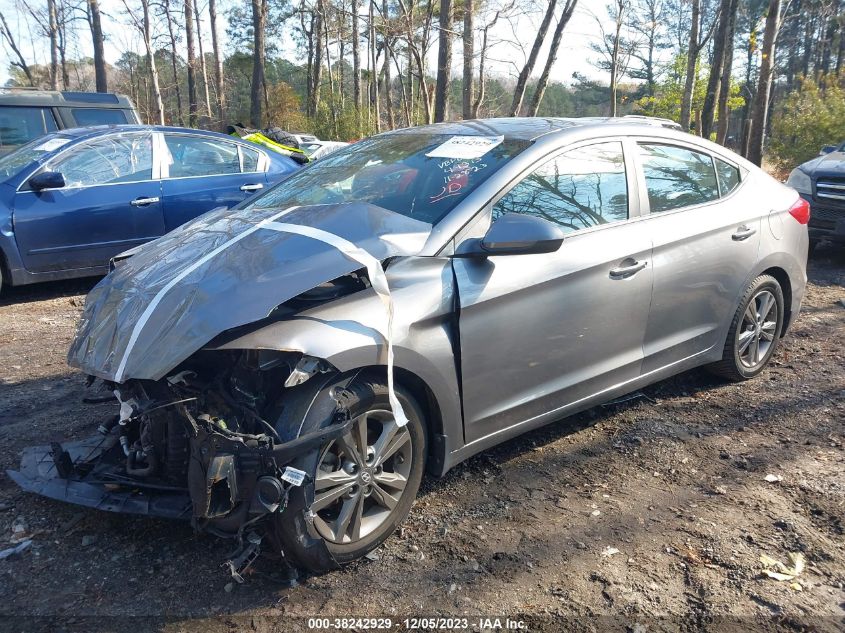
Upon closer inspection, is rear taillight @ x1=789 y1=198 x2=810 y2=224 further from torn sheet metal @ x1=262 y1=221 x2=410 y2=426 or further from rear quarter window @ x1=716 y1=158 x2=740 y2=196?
torn sheet metal @ x1=262 y1=221 x2=410 y2=426

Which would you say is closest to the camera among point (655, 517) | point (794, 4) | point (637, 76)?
point (655, 517)

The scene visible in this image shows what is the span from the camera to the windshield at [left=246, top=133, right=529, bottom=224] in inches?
129

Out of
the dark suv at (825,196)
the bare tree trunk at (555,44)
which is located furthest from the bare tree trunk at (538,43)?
the dark suv at (825,196)

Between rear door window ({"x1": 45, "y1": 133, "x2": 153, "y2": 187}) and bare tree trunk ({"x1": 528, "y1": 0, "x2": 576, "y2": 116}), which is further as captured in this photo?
bare tree trunk ({"x1": 528, "y1": 0, "x2": 576, "y2": 116})

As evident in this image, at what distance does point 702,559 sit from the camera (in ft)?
9.41

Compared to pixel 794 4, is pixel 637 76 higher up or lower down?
lower down

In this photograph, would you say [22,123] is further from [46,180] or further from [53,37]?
[53,37]

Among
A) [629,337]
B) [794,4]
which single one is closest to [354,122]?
[629,337]

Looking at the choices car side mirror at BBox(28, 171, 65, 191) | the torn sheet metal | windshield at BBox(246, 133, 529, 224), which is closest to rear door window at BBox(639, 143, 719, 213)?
windshield at BBox(246, 133, 529, 224)

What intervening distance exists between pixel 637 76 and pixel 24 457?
59382 millimetres

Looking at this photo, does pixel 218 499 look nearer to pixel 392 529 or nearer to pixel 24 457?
pixel 392 529

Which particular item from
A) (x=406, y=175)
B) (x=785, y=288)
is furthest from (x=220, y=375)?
(x=785, y=288)

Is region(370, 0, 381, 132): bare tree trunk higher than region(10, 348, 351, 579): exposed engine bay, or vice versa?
region(370, 0, 381, 132): bare tree trunk

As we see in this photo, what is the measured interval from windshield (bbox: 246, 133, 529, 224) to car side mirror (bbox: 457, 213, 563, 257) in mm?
253
